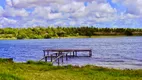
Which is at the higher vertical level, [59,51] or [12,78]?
[12,78]

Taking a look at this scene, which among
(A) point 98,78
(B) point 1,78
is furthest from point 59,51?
(B) point 1,78

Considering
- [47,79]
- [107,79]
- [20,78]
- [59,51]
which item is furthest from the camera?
[59,51]

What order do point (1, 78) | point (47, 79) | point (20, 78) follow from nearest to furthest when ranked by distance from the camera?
point (1, 78), point (20, 78), point (47, 79)

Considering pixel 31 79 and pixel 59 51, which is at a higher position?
pixel 31 79

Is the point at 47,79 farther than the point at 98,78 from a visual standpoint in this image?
No

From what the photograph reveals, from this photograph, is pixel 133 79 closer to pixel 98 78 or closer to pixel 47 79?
pixel 98 78

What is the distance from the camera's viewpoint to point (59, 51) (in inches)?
3187

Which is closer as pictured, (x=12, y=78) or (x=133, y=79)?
(x=12, y=78)

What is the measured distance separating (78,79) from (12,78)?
583 cm

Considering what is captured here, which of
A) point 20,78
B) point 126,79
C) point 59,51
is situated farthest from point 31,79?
point 59,51

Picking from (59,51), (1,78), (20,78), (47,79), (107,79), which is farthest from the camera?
(59,51)

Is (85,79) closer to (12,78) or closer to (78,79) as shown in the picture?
(78,79)

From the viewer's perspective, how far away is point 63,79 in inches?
905

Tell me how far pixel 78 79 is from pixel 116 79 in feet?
9.67
